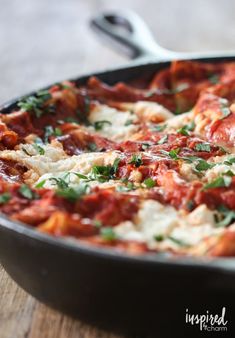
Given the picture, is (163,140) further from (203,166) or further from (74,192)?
(74,192)

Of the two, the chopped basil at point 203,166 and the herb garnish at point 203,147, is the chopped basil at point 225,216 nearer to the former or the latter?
the chopped basil at point 203,166

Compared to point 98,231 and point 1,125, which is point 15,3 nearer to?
point 1,125

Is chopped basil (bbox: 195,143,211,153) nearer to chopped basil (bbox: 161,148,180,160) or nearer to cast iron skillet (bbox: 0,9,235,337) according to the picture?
chopped basil (bbox: 161,148,180,160)

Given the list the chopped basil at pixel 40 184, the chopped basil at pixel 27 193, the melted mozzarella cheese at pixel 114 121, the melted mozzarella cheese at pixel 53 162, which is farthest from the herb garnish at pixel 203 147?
the chopped basil at pixel 27 193

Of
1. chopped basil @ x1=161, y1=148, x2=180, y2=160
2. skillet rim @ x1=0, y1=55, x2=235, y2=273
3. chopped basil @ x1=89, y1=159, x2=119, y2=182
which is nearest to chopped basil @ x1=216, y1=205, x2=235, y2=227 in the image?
skillet rim @ x1=0, y1=55, x2=235, y2=273

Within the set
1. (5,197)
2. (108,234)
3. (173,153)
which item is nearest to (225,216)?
(108,234)
